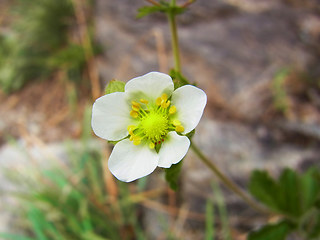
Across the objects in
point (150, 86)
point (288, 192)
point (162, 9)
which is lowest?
point (288, 192)

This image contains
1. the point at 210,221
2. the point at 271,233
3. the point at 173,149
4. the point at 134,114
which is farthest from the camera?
the point at 210,221

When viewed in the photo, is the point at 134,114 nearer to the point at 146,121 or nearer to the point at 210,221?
the point at 146,121

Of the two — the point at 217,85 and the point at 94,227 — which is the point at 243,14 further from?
the point at 94,227

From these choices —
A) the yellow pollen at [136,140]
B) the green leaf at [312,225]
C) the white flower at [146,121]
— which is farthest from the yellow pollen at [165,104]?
the green leaf at [312,225]

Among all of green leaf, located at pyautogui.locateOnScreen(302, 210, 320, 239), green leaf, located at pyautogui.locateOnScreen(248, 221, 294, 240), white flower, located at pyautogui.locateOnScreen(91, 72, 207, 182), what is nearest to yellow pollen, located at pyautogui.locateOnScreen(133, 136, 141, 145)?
white flower, located at pyautogui.locateOnScreen(91, 72, 207, 182)

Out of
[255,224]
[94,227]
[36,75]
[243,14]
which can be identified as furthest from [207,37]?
[36,75]

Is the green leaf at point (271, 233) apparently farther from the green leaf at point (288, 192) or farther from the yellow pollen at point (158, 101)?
the yellow pollen at point (158, 101)

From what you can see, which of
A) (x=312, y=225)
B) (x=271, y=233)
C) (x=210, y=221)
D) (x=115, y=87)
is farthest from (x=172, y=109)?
(x=210, y=221)

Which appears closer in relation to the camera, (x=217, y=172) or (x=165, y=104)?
(x=165, y=104)
